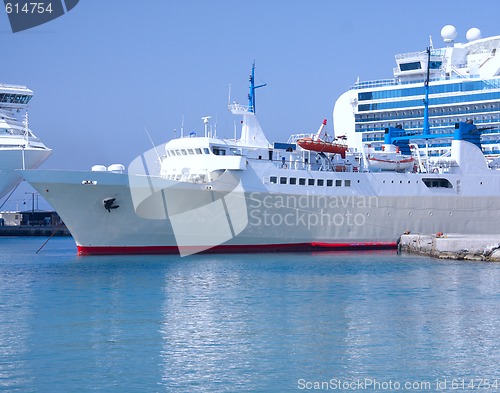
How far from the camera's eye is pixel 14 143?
177ft

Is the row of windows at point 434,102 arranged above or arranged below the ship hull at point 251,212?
above

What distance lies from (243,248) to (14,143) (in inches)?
1071

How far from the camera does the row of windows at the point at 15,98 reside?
61.9 m

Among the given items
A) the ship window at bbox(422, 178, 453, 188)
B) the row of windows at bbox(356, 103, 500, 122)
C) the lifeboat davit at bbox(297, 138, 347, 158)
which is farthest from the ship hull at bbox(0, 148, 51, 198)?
the ship window at bbox(422, 178, 453, 188)

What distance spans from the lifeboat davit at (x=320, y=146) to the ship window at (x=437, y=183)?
4.55 m

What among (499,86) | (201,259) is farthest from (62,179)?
(499,86)

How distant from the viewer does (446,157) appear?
37688 millimetres

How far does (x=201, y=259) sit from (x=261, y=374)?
17.9 metres

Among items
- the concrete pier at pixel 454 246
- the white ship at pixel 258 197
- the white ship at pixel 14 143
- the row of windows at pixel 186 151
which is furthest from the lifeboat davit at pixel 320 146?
the white ship at pixel 14 143

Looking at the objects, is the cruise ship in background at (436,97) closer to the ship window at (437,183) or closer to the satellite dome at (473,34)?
the satellite dome at (473,34)

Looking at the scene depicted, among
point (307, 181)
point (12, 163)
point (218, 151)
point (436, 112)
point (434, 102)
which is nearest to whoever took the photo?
point (218, 151)

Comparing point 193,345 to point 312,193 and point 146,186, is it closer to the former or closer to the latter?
point 146,186

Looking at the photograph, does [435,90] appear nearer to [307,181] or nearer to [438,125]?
[438,125]

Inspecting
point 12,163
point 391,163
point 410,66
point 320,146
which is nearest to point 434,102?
point 410,66
